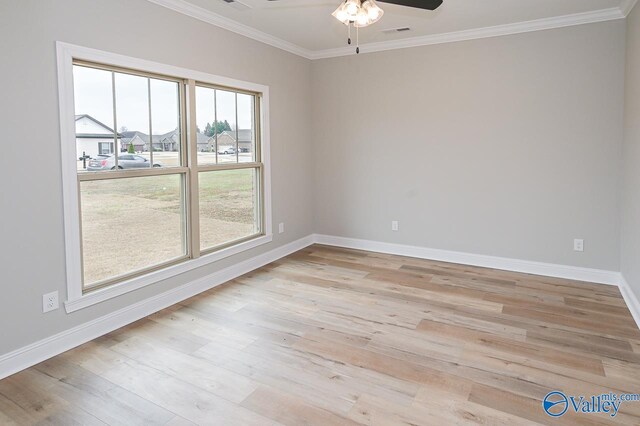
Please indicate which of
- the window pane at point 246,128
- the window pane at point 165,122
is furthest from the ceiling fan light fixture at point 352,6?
the window pane at point 246,128

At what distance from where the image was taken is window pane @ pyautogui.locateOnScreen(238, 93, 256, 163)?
4.48 meters

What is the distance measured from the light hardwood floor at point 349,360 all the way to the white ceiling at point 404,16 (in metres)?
2.57

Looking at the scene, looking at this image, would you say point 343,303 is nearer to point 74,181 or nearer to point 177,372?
point 177,372

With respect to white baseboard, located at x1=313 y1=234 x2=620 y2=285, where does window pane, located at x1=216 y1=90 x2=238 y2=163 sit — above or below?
above

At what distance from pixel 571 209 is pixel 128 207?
13.8 ft

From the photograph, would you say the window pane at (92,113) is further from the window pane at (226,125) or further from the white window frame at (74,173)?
the window pane at (226,125)

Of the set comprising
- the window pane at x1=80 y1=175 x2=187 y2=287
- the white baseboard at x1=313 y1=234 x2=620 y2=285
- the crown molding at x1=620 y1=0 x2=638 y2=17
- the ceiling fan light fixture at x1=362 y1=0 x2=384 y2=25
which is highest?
the crown molding at x1=620 y1=0 x2=638 y2=17

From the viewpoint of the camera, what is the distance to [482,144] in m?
4.59

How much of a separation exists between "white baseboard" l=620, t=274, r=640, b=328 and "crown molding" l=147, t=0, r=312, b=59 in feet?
13.9

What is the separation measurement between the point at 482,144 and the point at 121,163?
11.9 ft

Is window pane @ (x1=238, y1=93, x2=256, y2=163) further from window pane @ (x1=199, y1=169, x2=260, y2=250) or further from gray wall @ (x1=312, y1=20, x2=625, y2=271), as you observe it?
gray wall @ (x1=312, y1=20, x2=625, y2=271)

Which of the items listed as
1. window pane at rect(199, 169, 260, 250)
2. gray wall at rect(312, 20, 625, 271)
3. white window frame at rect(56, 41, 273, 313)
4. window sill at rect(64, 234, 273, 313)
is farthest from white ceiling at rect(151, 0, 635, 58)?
window sill at rect(64, 234, 273, 313)

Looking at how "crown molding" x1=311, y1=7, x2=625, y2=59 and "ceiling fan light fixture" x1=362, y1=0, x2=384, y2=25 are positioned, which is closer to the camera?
"ceiling fan light fixture" x1=362, y1=0, x2=384, y2=25

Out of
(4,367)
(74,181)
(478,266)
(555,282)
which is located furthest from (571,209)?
(4,367)
